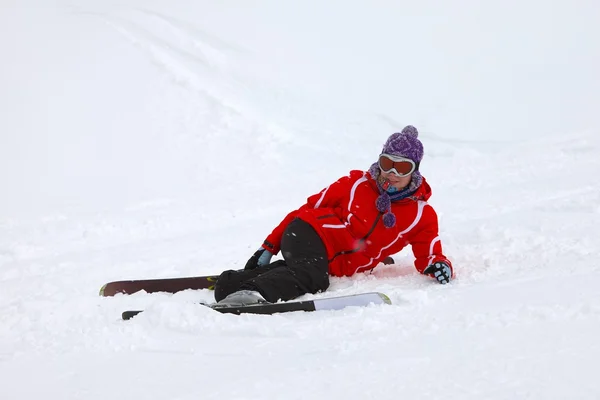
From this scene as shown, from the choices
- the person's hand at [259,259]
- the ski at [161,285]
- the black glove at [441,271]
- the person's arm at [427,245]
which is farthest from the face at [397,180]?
the ski at [161,285]

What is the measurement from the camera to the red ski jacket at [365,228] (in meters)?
4.09

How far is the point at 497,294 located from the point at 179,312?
150cm

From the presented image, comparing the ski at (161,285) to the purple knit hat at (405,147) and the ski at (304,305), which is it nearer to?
the ski at (304,305)

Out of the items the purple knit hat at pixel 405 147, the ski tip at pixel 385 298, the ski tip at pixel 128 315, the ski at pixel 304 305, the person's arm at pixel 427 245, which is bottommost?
the ski tip at pixel 128 315

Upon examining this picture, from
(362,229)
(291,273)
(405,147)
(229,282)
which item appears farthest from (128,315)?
(405,147)

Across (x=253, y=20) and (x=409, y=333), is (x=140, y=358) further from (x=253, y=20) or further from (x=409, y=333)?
(x=253, y=20)

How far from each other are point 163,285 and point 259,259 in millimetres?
683

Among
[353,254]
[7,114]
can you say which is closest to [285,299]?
[353,254]

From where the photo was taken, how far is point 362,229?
13.5ft

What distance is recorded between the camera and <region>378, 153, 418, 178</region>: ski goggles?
3.95m

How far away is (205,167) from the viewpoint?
887 cm

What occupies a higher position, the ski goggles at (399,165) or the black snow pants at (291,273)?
the ski goggles at (399,165)

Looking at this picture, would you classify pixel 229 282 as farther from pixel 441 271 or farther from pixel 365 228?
pixel 441 271

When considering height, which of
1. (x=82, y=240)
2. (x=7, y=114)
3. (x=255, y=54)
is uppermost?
(x=255, y=54)
